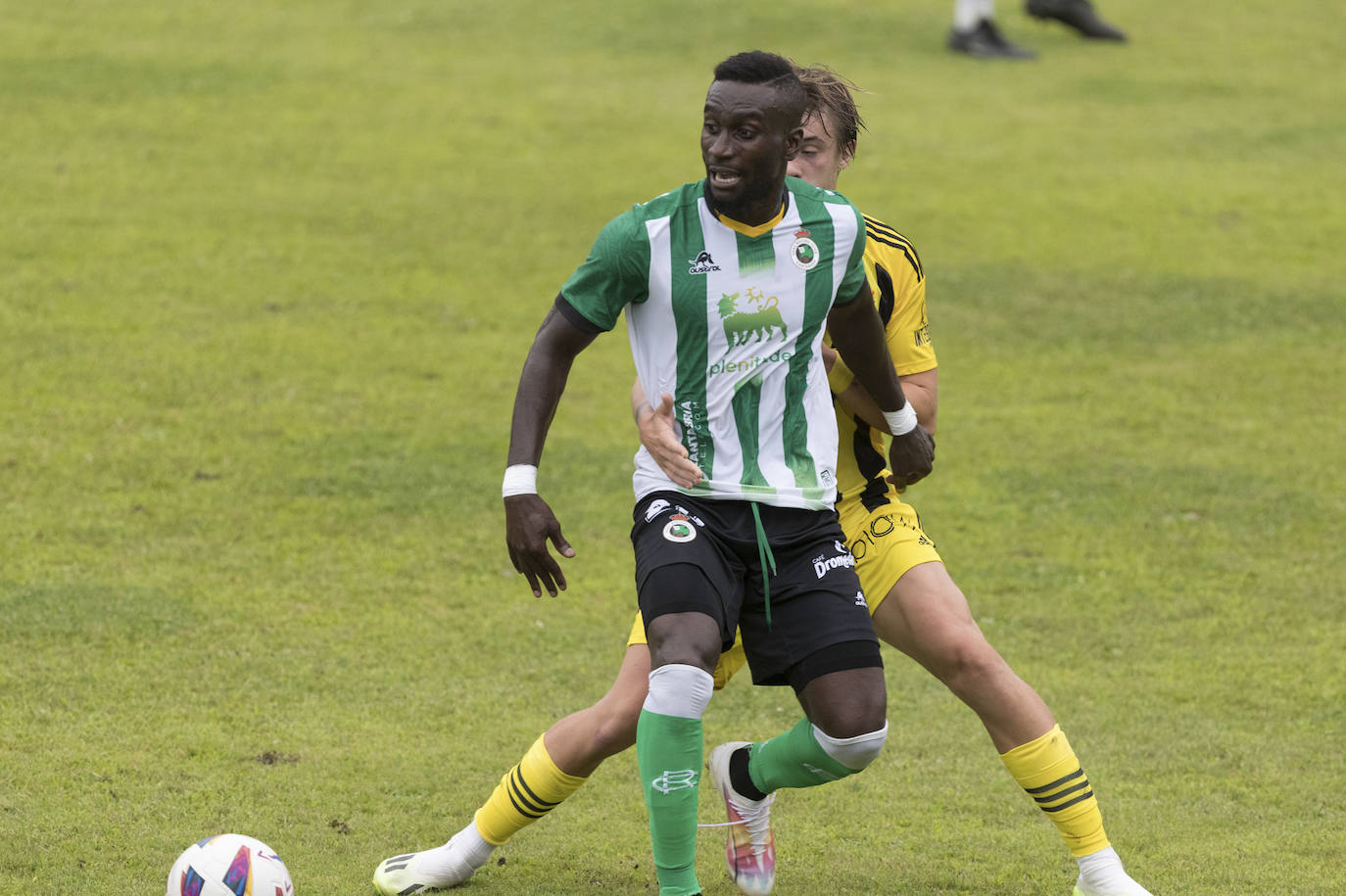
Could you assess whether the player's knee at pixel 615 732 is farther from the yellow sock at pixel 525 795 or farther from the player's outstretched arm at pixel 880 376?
the player's outstretched arm at pixel 880 376

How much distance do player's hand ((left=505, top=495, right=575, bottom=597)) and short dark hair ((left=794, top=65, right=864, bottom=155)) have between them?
172 cm

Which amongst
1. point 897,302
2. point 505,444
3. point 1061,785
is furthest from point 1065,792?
point 505,444

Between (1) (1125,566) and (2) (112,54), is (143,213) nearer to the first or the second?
(2) (112,54)

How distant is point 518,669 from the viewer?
712cm

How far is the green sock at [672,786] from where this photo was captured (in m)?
4.25

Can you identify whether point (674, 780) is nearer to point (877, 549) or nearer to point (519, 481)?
point (519, 481)

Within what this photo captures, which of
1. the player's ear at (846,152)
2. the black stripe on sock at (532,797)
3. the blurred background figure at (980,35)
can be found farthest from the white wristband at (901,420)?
the blurred background figure at (980,35)

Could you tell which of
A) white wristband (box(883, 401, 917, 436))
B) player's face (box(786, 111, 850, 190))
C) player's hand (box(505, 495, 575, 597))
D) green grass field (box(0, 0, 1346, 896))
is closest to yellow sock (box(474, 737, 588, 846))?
green grass field (box(0, 0, 1346, 896))

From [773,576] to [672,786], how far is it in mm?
662

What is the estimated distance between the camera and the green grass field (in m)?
5.73

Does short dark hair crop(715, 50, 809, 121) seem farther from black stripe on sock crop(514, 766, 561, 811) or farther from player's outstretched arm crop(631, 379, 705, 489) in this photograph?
black stripe on sock crop(514, 766, 561, 811)

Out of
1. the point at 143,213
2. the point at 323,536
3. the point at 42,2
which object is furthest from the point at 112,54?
the point at 323,536

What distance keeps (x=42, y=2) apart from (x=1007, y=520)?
17.1 metres

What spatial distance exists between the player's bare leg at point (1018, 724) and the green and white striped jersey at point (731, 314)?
54 centimetres
